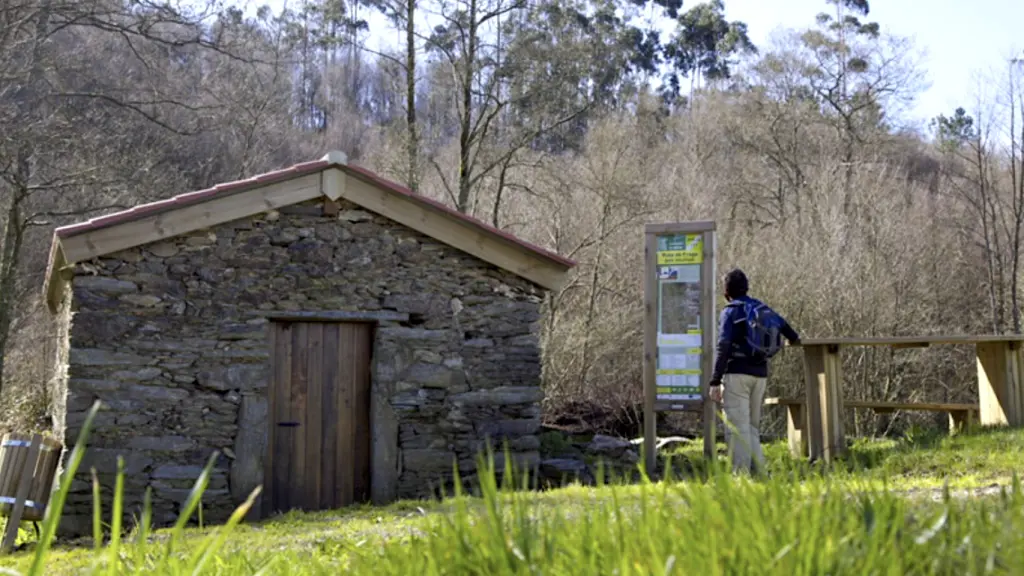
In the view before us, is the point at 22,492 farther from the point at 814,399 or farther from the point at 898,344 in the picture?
the point at 898,344

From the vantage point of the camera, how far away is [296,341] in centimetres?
1045

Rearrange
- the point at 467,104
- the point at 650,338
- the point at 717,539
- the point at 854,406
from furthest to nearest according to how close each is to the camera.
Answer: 1. the point at 467,104
2. the point at 854,406
3. the point at 650,338
4. the point at 717,539

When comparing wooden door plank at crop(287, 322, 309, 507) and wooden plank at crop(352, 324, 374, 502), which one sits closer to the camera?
wooden door plank at crop(287, 322, 309, 507)

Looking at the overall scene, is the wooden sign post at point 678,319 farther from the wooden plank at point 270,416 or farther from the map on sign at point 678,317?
the wooden plank at point 270,416

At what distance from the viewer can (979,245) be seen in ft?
73.4

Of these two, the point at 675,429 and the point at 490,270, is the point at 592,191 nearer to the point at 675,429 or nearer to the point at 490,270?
the point at 675,429

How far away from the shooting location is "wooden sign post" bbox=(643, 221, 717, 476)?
1011cm

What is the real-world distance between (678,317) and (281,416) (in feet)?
13.1

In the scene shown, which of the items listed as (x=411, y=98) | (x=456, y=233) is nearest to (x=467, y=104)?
(x=411, y=98)

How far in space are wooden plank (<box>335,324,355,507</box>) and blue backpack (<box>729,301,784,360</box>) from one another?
4.01 m

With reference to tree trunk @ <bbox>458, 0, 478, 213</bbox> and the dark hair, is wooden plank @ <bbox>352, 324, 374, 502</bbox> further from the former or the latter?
tree trunk @ <bbox>458, 0, 478, 213</bbox>

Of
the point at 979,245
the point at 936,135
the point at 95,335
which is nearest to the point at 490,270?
the point at 95,335

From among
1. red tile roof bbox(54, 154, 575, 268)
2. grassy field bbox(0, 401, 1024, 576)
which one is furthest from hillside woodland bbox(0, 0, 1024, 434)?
grassy field bbox(0, 401, 1024, 576)

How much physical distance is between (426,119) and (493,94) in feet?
28.3
